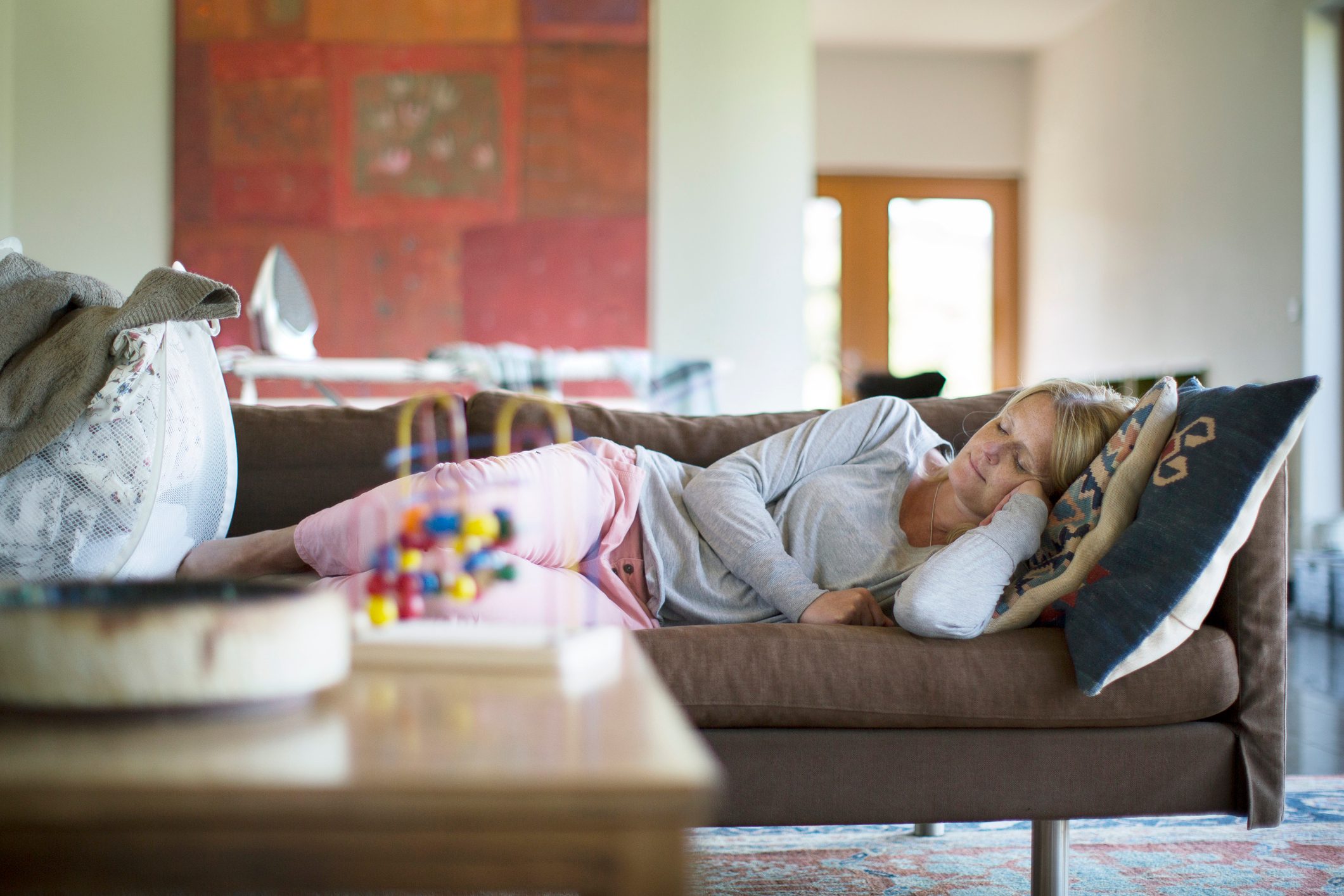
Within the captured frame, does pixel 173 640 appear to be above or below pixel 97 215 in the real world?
below

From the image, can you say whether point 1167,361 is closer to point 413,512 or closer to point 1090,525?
point 1090,525

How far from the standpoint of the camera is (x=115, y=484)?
1584 millimetres

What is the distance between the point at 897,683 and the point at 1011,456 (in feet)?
1.67

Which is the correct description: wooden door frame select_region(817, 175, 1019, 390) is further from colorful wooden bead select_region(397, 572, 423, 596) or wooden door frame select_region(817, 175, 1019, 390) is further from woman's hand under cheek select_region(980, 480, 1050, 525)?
colorful wooden bead select_region(397, 572, 423, 596)

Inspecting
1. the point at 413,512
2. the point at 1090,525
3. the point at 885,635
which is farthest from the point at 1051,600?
the point at 413,512

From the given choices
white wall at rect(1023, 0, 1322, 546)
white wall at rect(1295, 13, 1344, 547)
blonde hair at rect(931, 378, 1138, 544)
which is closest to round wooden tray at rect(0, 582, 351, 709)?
blonde hair at rect(931, 378, 1138, 544)

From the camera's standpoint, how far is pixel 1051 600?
161 centimetres

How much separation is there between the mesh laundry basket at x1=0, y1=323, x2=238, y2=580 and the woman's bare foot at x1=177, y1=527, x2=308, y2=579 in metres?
0.05

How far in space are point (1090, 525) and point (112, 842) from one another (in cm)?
141

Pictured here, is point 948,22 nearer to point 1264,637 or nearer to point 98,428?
point 1264,637

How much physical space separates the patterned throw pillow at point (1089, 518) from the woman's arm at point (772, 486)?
30cm

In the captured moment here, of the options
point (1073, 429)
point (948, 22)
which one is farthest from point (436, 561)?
point (948, 22)

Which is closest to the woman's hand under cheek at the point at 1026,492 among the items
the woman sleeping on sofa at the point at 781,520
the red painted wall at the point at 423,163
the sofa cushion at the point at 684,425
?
the woman sleeping on sofa at the point at 781,520

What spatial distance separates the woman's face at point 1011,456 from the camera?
5.88 ft
